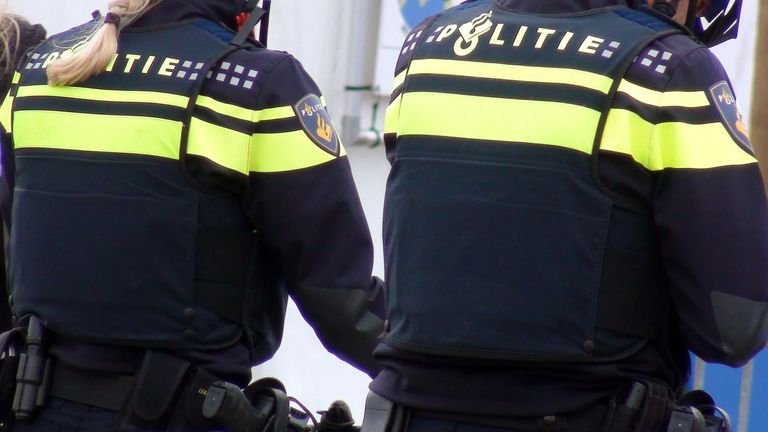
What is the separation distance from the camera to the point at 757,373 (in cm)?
308

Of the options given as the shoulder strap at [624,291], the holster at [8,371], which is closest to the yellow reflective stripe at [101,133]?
the holster at [8,371]

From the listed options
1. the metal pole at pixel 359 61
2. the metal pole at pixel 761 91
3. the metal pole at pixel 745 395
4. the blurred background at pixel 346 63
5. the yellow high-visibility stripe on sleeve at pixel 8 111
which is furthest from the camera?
the metal pole at pixel 359 61

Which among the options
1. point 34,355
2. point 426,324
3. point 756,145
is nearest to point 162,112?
point 34,355

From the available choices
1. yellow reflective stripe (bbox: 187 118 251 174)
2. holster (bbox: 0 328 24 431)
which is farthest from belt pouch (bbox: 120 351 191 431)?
yellow reflective stripe (bbox: 187 118 251 174)

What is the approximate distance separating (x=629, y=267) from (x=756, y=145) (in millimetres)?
1738

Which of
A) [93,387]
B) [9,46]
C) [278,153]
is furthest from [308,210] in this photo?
[9,46]

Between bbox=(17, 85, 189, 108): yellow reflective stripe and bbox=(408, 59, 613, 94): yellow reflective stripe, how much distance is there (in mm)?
531

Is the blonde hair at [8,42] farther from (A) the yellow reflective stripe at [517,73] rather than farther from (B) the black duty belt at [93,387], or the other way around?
(A) the yellow reflective stripe at [517,73]

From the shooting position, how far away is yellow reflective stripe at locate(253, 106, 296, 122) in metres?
2.49

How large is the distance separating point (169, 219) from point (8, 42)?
1.05m

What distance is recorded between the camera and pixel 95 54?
2525mm

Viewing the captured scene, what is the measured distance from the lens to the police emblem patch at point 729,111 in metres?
2.03

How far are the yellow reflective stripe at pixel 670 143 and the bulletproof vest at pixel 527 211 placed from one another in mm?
32

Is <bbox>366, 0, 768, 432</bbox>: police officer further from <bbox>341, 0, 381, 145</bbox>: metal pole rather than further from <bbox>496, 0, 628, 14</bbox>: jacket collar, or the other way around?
<bbox>341, 0, 381, 145</bbox>: metal pole
